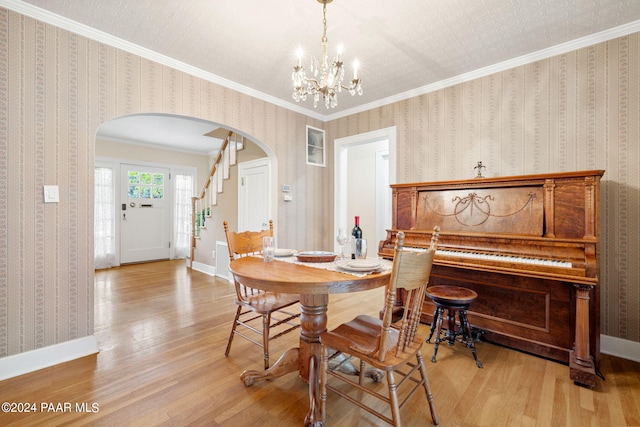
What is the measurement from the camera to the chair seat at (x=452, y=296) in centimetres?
211

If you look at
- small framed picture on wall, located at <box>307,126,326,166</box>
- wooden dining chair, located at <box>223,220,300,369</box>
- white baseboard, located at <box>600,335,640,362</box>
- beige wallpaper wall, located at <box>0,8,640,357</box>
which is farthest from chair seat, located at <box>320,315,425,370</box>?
small framed picture on wall, located at <box>307,126,326,166</box>

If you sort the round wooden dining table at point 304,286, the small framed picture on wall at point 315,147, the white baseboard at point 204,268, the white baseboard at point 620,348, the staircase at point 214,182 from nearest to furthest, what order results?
the round wooden dining table at point 304,286
the white baseboard at point 620,348
the small framed picture on wall at point 315,147
the staircase at point 214,182
the white baseboard at point 204,268

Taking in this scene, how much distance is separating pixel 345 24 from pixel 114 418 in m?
2.92

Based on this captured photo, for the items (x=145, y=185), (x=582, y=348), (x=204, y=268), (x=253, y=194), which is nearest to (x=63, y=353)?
(x=253, y=194)

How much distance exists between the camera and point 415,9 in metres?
2.10

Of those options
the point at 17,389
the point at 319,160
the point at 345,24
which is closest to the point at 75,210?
the point at 17,389

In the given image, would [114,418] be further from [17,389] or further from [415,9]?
[415,9]

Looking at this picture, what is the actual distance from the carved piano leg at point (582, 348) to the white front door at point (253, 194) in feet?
11.0

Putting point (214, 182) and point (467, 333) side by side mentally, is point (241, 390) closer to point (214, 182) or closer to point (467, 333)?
point (467, 333)

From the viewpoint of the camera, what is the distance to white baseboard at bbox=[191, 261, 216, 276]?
506 cm

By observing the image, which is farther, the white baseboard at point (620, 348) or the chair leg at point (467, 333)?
the white baseboard at point (620, 348)

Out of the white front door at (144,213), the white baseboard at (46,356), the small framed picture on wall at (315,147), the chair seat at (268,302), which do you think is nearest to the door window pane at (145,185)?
the white front door at (144,213)

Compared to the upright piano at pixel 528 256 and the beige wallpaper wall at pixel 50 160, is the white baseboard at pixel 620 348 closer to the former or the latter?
the upright piano at pixel 528 256

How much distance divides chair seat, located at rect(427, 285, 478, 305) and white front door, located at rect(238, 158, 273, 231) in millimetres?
2586
